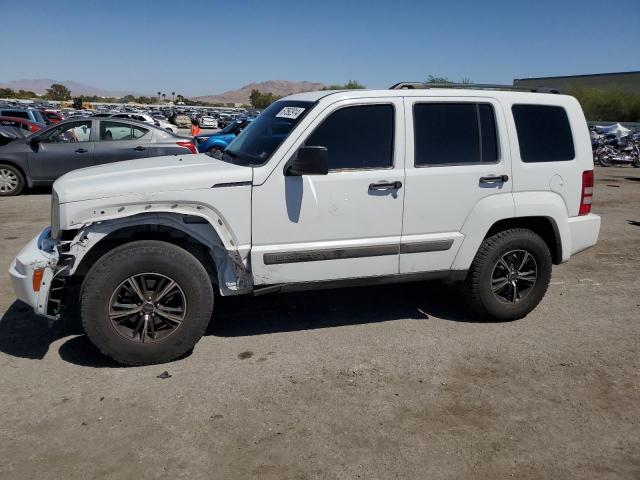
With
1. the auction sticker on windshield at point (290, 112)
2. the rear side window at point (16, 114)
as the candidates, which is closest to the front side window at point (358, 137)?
the auction sticker on windshield at point (290, 112)

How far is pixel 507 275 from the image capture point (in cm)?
498

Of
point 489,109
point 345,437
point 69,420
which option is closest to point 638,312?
point 489,109

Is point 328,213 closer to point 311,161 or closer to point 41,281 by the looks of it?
point 311,161

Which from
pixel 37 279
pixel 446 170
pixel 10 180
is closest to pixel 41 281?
pixel 37 279

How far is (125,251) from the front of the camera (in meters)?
3.89

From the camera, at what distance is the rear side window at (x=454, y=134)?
4539 millimetres

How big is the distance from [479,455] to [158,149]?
9628 mm

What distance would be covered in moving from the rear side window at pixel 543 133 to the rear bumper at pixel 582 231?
59 centimetres

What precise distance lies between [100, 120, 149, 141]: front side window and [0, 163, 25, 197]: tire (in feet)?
6.22

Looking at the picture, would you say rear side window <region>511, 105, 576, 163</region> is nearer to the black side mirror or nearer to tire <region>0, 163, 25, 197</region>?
the black side mirror

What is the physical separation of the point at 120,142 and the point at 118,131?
10.9 inches

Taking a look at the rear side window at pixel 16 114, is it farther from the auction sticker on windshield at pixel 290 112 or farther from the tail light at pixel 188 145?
the auction sticker on windshield at pixel 290 112

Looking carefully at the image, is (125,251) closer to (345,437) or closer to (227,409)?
(227,409)

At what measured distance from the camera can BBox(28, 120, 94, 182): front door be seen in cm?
1102
